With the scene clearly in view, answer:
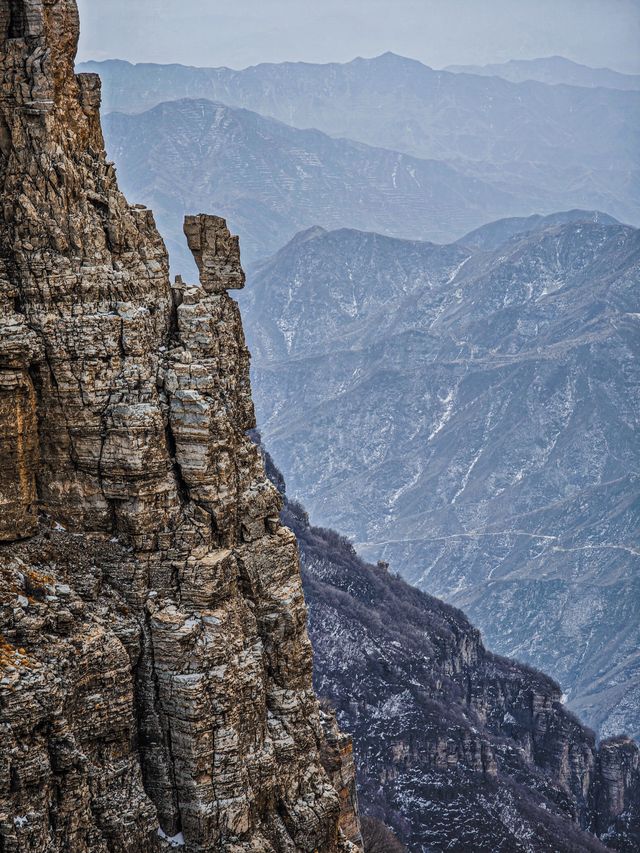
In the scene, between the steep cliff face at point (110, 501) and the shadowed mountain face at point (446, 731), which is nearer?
the steep cliff face at point (110, 501)

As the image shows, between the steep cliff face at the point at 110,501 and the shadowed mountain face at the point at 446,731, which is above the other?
the shadowed mountain face at the point at 446,731

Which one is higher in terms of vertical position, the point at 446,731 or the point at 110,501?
the point at 446,731

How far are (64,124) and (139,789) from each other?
12096 millimetres

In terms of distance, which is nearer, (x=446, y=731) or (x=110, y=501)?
(x=110, y=501)

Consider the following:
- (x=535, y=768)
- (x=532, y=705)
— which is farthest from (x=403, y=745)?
(x=532, y=705)

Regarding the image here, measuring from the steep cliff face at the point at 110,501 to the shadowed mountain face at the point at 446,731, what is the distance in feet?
155

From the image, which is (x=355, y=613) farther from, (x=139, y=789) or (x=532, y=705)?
(x=139, y=789)

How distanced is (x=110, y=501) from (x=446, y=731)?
87.3 m

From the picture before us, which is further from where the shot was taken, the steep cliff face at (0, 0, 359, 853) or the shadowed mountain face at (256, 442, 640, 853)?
the shadowed mountain face at (256, 442, 640, 853)

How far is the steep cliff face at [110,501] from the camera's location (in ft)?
91.0

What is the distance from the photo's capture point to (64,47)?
96.7 feet

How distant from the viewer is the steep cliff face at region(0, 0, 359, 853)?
91.0ft

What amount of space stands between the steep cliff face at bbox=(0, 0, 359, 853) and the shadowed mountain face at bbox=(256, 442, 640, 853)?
4719cm

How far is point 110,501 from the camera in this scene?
94.6 feet
